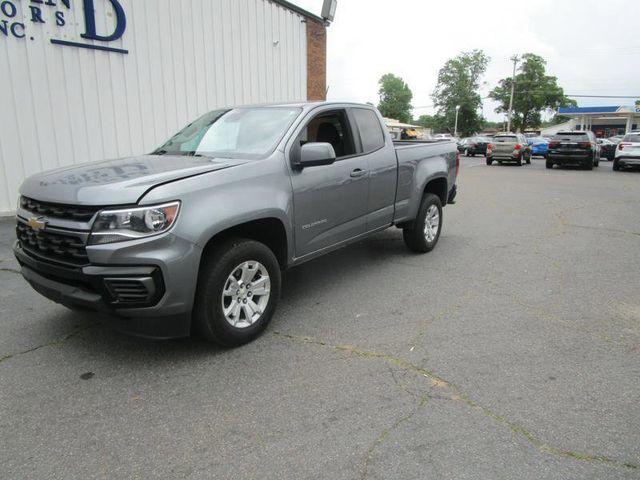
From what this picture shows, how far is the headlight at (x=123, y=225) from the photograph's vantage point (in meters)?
3.04

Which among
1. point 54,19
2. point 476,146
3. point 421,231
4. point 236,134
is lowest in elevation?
point 421,231

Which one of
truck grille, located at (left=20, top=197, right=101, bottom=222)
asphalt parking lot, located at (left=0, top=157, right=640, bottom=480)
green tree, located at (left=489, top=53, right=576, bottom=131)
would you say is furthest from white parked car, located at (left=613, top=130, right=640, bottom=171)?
green tree, located at (left=489, top=53, right=576, bottom=131)

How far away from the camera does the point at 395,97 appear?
11212cm

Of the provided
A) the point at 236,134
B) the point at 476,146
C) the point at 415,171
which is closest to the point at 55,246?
the point at 236,134

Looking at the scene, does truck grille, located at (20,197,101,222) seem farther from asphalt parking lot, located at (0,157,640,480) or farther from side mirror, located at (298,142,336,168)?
side mirror, located at (298,142,336,168)

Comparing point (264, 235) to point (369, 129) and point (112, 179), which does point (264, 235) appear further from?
point (369, 129)

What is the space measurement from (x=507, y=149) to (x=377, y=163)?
21986 millimetres

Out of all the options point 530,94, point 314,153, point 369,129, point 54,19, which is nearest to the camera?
point 314,153

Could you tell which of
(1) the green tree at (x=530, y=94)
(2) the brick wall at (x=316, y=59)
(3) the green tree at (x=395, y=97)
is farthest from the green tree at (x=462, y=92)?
(2) the brick wall at (x=316, y=59)

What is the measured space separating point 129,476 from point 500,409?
209cm

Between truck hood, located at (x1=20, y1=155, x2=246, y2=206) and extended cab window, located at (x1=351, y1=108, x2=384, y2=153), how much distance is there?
182 cm

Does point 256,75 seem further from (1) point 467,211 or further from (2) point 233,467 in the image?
(2) point 233,467

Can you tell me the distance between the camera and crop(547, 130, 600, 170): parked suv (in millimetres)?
21938

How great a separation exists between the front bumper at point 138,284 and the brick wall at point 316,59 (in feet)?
39.7
